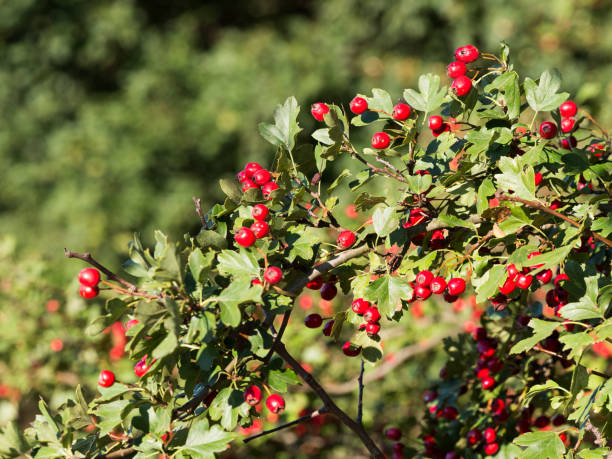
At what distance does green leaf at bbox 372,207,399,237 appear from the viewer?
3.19ft

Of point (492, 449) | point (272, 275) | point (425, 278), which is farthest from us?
point (492, 449)

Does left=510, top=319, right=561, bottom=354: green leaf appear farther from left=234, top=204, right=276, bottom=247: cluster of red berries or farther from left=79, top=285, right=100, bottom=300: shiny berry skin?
left=79, top=285, right=100, bottom=300: shiny berry skin

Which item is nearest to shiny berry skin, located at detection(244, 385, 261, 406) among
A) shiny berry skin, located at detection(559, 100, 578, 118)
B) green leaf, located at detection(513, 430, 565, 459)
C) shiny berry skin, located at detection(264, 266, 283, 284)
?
shiny berry skin, located at detection(264, 266, 283, 284)

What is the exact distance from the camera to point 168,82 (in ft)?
24.0

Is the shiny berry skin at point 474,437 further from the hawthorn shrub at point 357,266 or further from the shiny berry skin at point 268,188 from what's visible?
the shiny berry skin at point 268,188

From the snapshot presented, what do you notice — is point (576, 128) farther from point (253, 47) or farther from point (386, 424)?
point (253, 47)

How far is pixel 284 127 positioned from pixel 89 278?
415mm

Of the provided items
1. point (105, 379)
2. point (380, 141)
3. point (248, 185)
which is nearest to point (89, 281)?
point (105, 379)

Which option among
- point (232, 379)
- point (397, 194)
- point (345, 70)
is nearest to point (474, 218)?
point (397, 194)

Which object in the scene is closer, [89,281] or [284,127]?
[89,281]

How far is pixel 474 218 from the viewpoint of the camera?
3.45ft

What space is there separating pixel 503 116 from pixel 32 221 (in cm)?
723

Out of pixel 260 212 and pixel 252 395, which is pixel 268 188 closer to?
pixel 260 212

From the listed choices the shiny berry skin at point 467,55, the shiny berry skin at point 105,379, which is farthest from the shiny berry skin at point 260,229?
the shiny berry skin at point 467,55
